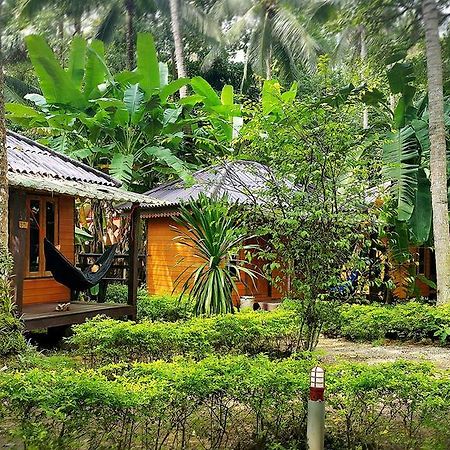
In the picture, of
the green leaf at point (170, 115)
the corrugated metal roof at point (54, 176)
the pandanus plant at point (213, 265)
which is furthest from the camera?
the green leaf at point (170, 115)

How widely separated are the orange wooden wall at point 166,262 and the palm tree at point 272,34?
26.9ft

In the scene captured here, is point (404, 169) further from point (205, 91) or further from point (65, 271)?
point (65, 271)

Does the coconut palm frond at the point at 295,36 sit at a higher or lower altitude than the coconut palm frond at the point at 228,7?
lower

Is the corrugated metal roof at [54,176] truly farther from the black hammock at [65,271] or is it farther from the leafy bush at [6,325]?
the leafy bush at [6,325]

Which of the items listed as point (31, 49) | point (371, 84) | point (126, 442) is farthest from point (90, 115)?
point (126, 442)

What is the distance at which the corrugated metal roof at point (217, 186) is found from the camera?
6.50m

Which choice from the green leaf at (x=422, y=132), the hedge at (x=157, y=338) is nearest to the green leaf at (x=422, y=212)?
the green leaf at (x=422, y=132)

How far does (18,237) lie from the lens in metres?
7.80

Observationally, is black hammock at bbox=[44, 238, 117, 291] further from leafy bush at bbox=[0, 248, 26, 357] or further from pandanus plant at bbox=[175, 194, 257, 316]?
leafy bush at bbox=[0, 248, 26, 357]

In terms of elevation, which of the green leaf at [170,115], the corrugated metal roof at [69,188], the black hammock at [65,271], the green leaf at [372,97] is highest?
the green leaf at [170,115]

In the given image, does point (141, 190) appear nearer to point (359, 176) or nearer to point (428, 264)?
point (428, 264)

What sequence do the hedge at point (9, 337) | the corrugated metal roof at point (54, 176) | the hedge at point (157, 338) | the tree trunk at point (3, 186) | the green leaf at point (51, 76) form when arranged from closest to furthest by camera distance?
the hedge at point (9, 337), the tree trunk at point (3, 186), the hedge at point (157, 338), the corrugated metal roof at point (54, 176), the green leaf at point (51, 76)

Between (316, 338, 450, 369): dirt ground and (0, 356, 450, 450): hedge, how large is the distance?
3.32m

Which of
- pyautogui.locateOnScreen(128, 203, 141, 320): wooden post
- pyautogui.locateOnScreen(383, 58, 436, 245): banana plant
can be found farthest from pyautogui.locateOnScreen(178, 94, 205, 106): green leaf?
pyautogui.locateOnScreen(383, 58, 436, 245): banana plant
